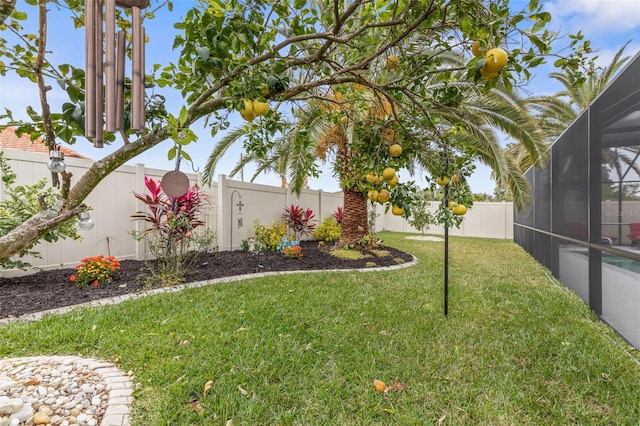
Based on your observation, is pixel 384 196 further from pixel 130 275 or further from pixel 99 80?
pixel 130 275

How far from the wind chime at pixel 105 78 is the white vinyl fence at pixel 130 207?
4.17 metres

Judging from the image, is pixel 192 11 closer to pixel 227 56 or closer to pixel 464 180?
pixel 227 56

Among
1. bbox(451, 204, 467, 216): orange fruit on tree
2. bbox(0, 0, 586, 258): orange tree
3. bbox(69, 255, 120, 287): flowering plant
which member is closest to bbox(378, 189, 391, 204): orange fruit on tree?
bbox(451, 204, 467, 216): orange fruit on tree

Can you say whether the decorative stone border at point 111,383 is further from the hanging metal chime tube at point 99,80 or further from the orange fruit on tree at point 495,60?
the orange fruit on tree at point 495,60

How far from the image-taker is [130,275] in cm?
441

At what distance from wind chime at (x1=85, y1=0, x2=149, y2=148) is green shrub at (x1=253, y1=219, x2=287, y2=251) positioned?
18.8 feet

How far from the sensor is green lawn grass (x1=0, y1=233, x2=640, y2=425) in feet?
5.70

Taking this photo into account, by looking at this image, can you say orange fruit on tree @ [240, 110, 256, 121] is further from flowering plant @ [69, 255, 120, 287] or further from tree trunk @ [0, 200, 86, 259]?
flowering plant @ [69, 255, 120, 287]

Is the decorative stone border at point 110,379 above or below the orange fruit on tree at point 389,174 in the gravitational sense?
below

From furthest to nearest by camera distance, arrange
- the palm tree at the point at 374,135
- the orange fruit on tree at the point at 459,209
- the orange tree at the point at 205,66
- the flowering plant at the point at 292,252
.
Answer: the flowering plant at the point at 292,252, the palm tree at the point at 374,135, the orange fruit on tree at the point at 459,209, the orange tree at the point at 205,66

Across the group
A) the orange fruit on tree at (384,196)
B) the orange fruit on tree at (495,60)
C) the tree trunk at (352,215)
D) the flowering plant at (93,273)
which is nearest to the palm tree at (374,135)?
the tree trunk at (352,215)

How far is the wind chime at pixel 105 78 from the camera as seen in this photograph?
1172 millimetres

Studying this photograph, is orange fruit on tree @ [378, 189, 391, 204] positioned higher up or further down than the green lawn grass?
higher up

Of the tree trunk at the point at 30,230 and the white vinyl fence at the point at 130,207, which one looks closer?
the tree trunk at the point at 30,230
